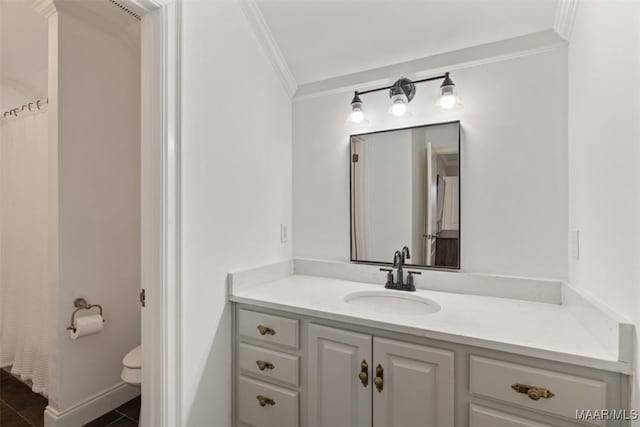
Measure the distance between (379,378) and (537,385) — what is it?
1.70 feet

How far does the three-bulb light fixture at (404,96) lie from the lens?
5.22 feet

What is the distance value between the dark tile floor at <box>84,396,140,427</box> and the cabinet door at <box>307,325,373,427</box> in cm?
128

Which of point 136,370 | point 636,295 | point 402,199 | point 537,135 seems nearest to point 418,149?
point 402,199

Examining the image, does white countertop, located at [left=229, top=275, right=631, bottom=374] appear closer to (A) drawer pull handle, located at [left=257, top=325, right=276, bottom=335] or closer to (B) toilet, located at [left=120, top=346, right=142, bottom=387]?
(A) drawer pull handle, located at [left=257, top=325, right=276, bottom=335]

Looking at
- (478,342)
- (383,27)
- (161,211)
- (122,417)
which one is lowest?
(122,417)

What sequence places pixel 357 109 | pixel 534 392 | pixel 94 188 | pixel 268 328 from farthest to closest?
pixel 94 188
pixel 357 109
pixel 268 328
pixel 534 392

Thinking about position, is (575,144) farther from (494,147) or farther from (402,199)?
(402,199)

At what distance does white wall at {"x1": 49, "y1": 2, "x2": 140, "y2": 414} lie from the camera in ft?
5.80

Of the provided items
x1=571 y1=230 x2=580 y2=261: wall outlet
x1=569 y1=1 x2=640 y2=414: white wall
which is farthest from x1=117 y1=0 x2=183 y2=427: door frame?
x1=571 y1=230 x2=580 y2=261: wall outlet

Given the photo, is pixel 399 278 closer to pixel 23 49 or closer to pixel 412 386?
pixel 412 386

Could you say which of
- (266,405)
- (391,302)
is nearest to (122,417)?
(266,405)

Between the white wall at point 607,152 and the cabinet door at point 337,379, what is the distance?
2.69 feet

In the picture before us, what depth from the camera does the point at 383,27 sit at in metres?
1.66

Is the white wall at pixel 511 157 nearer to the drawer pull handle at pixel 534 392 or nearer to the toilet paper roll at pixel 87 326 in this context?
the drawer pull handle at pixel 534 392
